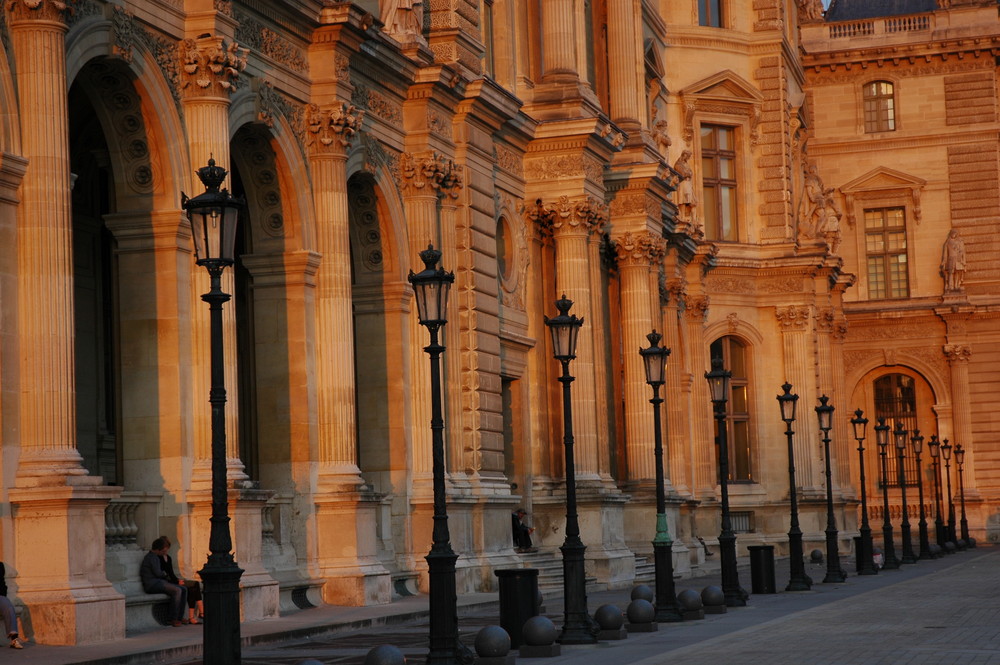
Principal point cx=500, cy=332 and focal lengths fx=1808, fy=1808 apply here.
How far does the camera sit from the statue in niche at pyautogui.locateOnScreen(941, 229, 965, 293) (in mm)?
72688

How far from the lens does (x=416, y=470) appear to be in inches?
1308

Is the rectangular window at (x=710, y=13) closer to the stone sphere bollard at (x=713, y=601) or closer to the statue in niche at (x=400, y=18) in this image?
the statue in niche at (x=400, y=18)

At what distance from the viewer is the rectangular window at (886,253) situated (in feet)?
247

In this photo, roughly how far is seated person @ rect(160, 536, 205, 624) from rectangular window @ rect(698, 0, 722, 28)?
40602 mm

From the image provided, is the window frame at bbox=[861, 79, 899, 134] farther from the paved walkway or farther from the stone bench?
the stone bench

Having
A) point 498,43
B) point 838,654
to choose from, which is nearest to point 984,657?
point 838,654

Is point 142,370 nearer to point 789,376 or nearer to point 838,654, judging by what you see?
point 838,654

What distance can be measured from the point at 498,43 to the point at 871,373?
1544 inches

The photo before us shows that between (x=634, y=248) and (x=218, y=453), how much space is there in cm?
3074

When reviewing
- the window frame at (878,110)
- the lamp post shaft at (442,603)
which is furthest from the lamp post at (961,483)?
the lamp post shaft at (442,603)

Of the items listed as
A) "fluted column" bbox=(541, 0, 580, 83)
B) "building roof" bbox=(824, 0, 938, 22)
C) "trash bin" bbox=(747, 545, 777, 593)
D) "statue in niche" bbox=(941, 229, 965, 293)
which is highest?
"building roof" bbox=(824, 0, 938, 22)

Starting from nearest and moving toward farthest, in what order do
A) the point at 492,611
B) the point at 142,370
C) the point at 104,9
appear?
the point at 104,9
the point at 142,370
the point at 492,611

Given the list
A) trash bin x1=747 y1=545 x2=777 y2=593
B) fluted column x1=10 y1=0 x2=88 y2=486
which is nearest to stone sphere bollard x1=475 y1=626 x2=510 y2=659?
fluted column x1=10 y1=0 x2=88 y2=486

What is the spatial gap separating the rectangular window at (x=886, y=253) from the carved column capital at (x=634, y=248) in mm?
32152
